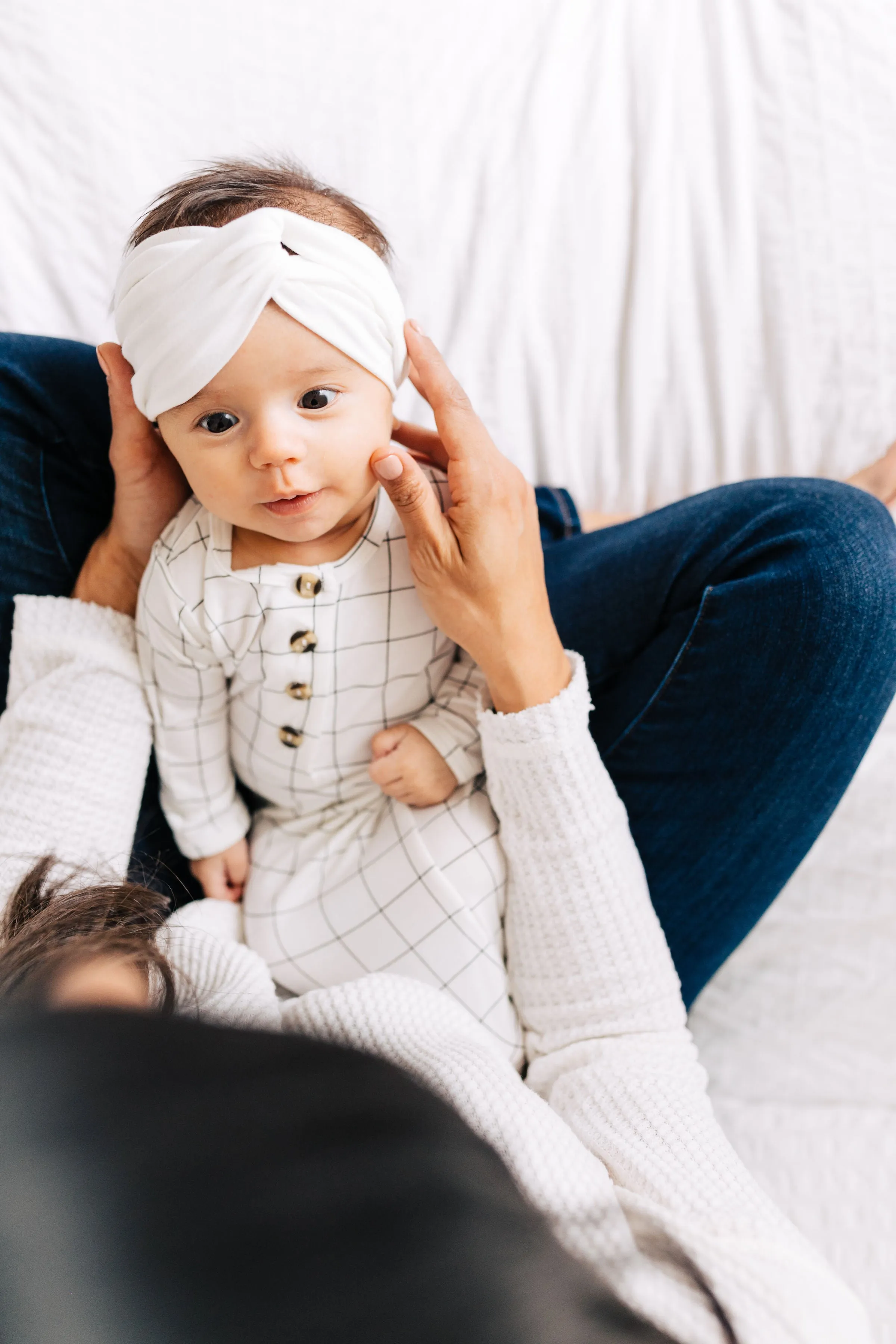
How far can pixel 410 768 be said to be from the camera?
0.83 m

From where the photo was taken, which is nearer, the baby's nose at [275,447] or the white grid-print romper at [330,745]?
the baby's nose at [275,447]

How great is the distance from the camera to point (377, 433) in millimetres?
732

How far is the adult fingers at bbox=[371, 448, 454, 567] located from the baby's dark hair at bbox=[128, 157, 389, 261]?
170mm

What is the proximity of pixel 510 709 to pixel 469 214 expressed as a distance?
62 centimetres

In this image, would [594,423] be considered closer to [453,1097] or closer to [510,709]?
[510,709]

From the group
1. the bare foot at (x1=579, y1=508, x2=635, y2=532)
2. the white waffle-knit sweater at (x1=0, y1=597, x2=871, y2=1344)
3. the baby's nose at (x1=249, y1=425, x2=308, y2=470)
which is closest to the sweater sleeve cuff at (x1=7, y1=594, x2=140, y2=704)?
the white waffle-knit sweater at (x1=0, y1=597, x2=871, y2=1344)

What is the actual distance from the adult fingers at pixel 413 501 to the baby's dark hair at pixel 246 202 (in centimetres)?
17

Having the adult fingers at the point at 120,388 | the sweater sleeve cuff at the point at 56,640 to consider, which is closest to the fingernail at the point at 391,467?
the adult fingers at the point at 120,388

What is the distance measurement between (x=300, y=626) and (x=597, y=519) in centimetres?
50

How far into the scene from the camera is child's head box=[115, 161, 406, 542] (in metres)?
0.65

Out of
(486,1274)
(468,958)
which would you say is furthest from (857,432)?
(486,1274)

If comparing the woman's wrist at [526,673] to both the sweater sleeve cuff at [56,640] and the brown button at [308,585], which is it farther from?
the sweater sleeve cuff at [56,640]

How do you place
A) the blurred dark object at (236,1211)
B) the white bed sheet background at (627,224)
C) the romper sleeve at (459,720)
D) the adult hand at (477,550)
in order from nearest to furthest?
the blurred dark object at (236,1211) → the adult hand at (477,550) → the romper sleeve at (459,720) → the white bed sheet background at (627,224)

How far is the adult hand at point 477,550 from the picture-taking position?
743 millimetres
